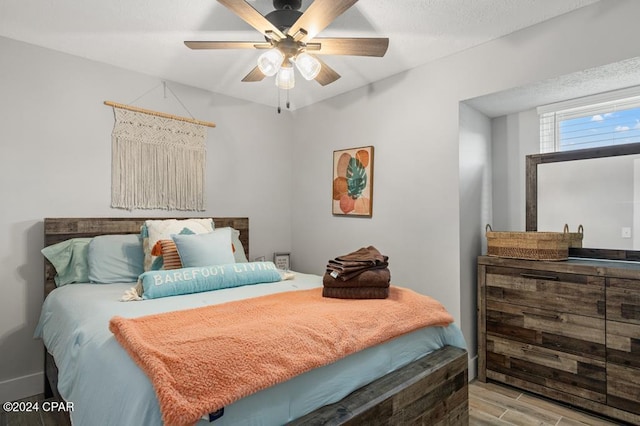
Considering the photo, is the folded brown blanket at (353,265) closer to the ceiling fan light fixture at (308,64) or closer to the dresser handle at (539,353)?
the ceiling fan light fixture at (308,64)

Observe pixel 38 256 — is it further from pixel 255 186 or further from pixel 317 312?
pixel 317 312

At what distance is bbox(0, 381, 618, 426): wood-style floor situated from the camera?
211 centimetres

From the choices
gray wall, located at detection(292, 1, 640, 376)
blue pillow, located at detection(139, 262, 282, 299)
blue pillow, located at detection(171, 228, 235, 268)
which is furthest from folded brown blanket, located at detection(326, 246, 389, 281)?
gray wall, located at detection(292, 1, 640, 376)

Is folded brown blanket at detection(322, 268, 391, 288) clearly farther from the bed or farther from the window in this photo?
the window

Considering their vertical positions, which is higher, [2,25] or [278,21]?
[2,25]

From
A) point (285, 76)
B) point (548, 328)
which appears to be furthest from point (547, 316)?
point (285, 76)

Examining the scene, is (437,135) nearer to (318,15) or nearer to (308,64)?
(308,64)

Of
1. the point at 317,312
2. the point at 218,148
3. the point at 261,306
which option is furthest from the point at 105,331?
the point at 218,148

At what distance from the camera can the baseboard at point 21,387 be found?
2.37 metres

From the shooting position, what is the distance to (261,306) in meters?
1.63

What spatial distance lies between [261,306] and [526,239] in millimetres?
1931

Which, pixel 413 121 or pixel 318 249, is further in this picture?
pixel 318 249

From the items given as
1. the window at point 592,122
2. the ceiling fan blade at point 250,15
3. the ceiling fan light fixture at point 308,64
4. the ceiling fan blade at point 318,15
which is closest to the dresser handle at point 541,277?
the window at point 592,122

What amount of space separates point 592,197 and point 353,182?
184 centimetres
